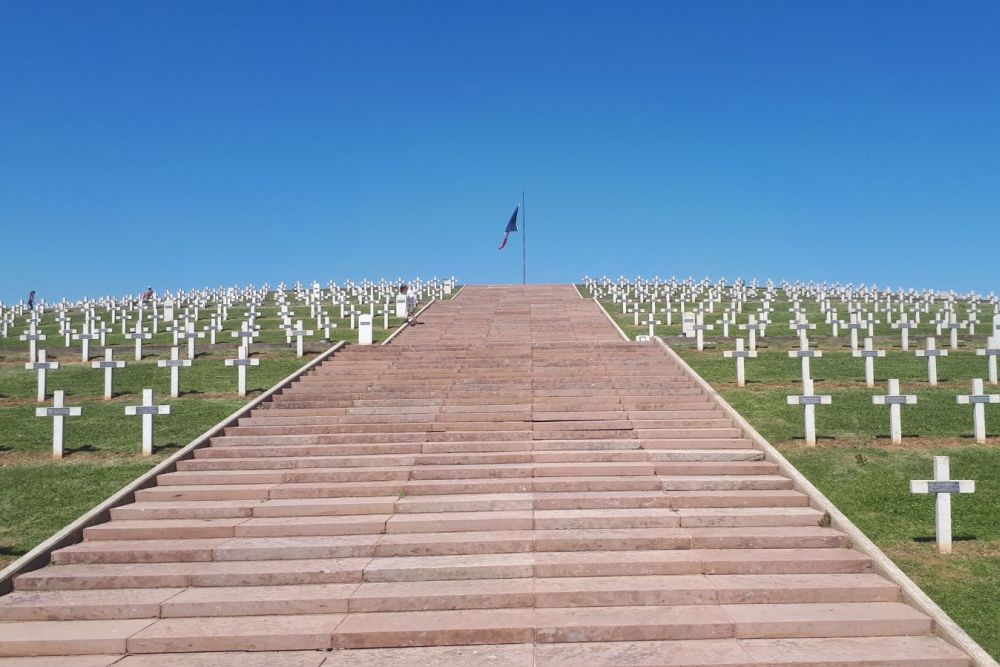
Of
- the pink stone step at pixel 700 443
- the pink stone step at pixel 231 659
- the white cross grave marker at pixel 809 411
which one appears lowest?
the pink stone step at pixel 231 659

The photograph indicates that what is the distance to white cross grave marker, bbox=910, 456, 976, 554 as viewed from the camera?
27.0ft

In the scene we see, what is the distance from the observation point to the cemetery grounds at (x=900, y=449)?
768cm

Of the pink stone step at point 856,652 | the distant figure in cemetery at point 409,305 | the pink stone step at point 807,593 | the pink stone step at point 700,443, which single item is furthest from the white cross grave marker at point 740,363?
the distant figure in cemetery at point 409,305

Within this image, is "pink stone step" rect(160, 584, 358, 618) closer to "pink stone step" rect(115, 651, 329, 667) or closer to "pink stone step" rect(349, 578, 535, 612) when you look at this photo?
"pink stone step" rect(349, 578, 535, 612)

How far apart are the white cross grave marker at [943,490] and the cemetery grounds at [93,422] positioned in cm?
1056

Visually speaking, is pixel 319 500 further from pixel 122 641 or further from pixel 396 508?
pixel 122 641

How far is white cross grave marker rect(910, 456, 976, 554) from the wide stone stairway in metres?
1.07

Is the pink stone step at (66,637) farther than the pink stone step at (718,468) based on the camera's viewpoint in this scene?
No

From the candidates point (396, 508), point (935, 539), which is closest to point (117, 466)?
point (396, 508)

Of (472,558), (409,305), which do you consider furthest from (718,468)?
(409,305)

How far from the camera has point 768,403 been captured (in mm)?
15117

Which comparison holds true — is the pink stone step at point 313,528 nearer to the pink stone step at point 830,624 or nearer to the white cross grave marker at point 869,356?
the pink stone step at point 830,624

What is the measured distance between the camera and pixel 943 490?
827cm

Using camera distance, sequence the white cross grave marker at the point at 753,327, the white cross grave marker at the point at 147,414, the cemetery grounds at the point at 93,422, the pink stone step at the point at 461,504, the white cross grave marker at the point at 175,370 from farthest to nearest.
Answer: the white cross grave marker at the point at 753,327 → the white cross grave marker at the point at 175,370 → the white cross grave marker at the point at 147,414 → the cemetery grounds at the point at 93,422 → the pink stone step at the point at 461,504
